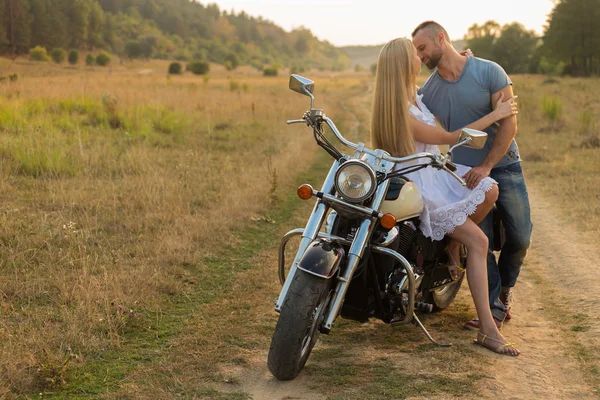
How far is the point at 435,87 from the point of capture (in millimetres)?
5023

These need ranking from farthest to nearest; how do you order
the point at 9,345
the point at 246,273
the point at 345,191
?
the point at 246,273
the point at 9,345
the point at 345,191

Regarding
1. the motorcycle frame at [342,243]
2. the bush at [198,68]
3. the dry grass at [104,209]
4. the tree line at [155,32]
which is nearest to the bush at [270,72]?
the tree line at [155,32]

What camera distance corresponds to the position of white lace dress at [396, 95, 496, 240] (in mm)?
4398

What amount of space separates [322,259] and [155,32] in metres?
86.2

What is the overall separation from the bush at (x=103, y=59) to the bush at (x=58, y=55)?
31.1 ft

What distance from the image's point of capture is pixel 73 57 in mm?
28781

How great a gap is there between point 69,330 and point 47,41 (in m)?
20.2

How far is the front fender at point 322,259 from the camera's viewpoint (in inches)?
147

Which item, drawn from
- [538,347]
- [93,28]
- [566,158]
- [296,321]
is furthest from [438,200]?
[93,28]

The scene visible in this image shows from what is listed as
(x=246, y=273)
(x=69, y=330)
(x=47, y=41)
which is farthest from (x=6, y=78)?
(x=69, y=330)

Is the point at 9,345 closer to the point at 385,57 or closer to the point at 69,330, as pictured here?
the point at 69,330

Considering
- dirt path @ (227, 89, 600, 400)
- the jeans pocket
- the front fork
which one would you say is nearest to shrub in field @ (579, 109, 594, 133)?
dirt path @ (227, 89, 600, 400)

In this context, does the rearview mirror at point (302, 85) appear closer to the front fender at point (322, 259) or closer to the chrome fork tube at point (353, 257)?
the chrome fork tube at point (353, 257)

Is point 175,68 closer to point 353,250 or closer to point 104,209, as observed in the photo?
point 104,209
